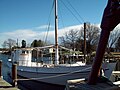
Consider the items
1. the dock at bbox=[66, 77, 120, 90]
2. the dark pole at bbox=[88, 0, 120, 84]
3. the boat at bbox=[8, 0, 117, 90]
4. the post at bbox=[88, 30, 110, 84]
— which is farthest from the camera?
the boat at bbox=[8, 0, 117, 90]

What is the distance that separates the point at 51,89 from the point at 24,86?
4166 millimetres

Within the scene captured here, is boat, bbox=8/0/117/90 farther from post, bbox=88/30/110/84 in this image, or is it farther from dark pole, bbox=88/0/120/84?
dark pole, bbox=88/0/120/84

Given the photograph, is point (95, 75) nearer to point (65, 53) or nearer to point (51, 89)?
point (51, 89)

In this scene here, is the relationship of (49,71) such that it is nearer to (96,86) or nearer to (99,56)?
(96,86)

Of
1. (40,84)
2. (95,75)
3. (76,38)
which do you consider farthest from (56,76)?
(76,38)

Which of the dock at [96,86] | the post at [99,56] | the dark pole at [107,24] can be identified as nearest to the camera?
the dark pole at [107,24]

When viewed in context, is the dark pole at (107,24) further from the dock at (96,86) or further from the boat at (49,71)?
the boat at (49,71)

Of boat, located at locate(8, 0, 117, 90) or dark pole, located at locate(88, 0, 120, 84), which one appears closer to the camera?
dark pole, located at locate(88, 0, 120, 84)

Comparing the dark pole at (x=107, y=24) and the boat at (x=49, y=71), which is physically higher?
the dark pole at (x=107, y=24)

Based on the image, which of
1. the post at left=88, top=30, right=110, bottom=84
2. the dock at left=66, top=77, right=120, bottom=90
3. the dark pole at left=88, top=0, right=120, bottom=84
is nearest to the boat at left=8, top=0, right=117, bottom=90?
the dock at left=66, top=77, right=120, bottom=90

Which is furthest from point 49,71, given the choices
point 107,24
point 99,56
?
point 107,24

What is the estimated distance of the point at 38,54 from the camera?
29453 millimetres

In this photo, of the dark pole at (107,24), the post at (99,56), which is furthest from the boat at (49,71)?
the dark pole at (107,24)

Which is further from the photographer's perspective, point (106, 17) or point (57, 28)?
point (57, 28)
